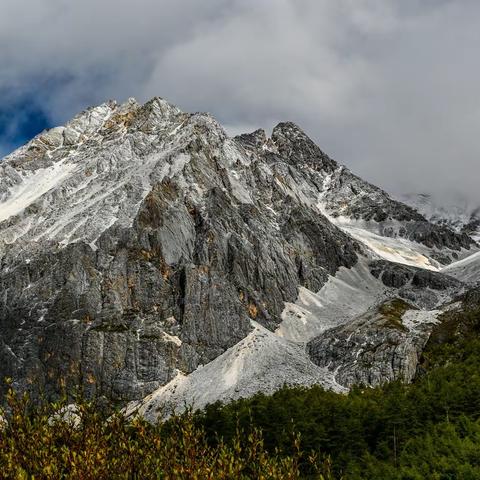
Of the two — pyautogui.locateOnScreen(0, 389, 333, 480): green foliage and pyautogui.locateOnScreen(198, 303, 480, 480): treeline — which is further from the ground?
pyautogui.locateOnScreen(0, 389, 333, 480): green foliage

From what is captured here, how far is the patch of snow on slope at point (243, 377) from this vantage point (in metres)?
150

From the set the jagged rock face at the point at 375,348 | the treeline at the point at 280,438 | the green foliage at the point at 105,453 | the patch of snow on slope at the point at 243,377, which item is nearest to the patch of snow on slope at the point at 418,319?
the jagged rock face at the point at 375,348

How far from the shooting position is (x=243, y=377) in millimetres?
155750

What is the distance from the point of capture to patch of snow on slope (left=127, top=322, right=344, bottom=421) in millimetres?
149500

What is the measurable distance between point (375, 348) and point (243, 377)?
Answer: 141 feet

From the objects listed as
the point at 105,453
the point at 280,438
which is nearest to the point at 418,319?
the point at 280,438

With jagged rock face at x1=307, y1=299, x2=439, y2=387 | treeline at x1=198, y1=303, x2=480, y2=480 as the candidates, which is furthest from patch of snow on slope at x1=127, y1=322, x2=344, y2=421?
treeline at x1=198, y1=303, x2=480, y2=480

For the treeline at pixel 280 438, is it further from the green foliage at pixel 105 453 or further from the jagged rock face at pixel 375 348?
the jagged rock face at pixel 375 348

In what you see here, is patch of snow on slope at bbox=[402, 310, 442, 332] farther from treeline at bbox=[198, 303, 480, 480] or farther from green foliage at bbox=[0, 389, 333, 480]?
green foliage at bbox=[0, 389, 333, 480]

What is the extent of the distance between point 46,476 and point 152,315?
7271 inches

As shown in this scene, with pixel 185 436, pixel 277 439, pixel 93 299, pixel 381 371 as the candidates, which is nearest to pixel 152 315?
pixel 93 299

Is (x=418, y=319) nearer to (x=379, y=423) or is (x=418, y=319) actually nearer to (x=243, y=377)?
(x=243, y=377)

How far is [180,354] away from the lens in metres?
182

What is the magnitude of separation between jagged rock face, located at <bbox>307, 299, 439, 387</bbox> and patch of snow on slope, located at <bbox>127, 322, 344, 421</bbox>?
24.7 feet
